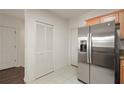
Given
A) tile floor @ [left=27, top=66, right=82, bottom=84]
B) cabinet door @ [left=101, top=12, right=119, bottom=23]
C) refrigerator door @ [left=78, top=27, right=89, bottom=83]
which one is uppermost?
cabinet door @ [left=101, top=12, right=119, bottom=23]

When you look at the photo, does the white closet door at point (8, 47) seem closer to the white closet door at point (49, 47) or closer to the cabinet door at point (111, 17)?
the white closet door at point (49, 47)

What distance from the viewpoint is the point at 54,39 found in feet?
14.0

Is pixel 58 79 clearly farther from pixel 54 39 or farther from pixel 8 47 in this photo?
pixel 8 47

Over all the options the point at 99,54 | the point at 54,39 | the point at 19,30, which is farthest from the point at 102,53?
the point at 19,30

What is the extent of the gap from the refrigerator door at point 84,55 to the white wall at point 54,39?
147 cm

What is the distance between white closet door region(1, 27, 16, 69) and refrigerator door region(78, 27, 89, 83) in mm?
3362

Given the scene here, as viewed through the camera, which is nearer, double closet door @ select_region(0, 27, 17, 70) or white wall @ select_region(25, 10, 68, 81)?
white wall @ select_region(25, 10, 68, 81)

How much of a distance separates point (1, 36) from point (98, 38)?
3969mm

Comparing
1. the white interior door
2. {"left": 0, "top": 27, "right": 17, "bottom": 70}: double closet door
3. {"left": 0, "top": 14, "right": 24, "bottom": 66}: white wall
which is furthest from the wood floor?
the white interior door

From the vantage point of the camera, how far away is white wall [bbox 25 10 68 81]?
3021mm

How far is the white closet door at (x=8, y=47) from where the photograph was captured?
443 cm

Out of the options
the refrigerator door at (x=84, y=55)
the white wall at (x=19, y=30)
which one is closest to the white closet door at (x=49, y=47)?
the refrigerator door at (x=84, y=55)

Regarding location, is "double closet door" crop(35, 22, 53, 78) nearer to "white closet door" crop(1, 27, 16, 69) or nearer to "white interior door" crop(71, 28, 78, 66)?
"white interior door" crop(71, 28, 78, 66)
